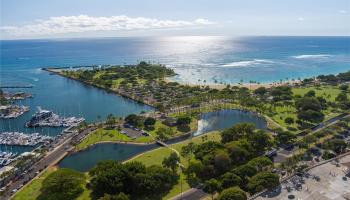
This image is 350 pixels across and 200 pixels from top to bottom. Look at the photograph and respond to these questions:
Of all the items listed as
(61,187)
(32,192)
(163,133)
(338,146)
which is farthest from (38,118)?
(338,146)

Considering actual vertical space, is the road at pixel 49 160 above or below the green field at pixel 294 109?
below

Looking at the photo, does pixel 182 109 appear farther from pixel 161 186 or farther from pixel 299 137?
pixel 161 186

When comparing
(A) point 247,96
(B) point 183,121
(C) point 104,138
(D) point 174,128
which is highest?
(A) point 247,96

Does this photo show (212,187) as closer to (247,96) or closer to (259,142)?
(259,142)

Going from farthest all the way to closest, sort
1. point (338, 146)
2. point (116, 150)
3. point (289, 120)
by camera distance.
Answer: point (289, 120), point (116, 150), point (338, 146)

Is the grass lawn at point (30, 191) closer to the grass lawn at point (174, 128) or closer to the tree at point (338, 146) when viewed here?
the grass lawn at point (174, 128)

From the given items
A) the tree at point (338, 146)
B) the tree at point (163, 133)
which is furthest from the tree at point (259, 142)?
the tree at point (163, 133)

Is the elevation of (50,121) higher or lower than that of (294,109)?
lower
